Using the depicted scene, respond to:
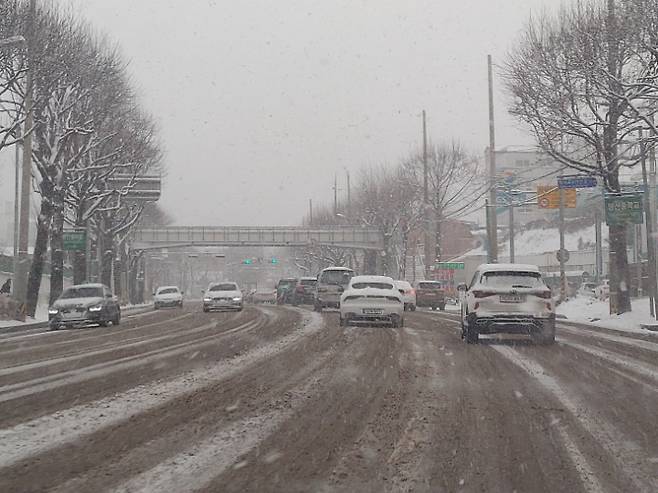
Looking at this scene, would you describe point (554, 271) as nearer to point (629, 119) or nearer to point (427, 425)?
point (629, 119)

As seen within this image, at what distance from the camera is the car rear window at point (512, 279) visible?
60.0 ft

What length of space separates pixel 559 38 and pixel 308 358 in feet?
61.4

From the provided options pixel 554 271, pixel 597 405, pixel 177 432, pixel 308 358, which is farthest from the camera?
pixel 554 271

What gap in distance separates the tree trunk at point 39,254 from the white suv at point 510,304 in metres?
22.3

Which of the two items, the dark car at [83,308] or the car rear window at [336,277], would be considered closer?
the dark car at [83,308]

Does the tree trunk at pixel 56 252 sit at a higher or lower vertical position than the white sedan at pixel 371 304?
higher

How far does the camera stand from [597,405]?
9.51 metres

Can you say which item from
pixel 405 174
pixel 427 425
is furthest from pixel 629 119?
pixel 405 174

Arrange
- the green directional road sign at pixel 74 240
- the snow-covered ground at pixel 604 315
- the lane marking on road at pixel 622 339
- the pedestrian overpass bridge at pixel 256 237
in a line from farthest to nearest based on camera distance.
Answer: the pedestrian overpass bridge at pixel 256 237 < the green directional road sign at pixel 74 240 < the snow-covered ground at pixel 604 315 < the lane marking on road at pixel 622 339

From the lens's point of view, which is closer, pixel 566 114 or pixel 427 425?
pixel 427 425

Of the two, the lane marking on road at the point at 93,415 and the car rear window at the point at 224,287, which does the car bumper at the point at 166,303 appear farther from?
the lane marking on road at the point at 93,415

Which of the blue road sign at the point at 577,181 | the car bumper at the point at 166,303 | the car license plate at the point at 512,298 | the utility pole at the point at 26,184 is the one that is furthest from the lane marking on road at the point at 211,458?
Answer: the car bumper at the point at 166,303

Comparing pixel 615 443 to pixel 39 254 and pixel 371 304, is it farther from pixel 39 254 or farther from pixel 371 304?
pixel 39 254

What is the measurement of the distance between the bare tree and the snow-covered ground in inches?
36.4
